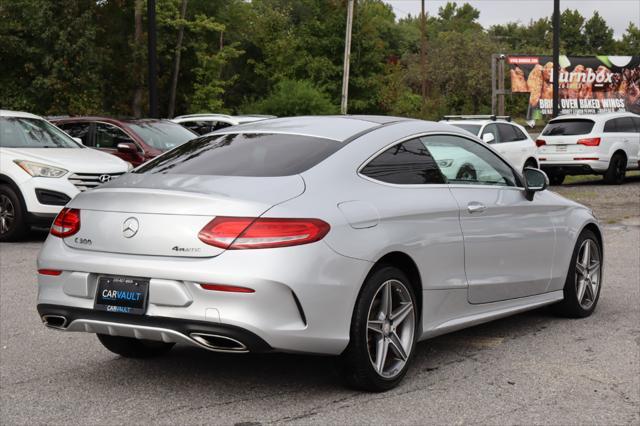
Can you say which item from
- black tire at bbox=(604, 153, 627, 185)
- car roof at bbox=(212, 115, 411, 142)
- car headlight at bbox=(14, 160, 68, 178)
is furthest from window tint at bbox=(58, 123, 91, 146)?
black tire at bbox=(604, 153, 627, 185)

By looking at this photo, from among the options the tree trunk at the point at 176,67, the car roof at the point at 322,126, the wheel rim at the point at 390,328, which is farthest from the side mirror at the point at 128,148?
the tree trunk at the point at 176,67

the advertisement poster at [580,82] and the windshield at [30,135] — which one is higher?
the advertisement poster at [580,82]

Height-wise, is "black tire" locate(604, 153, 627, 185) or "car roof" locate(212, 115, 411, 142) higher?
"car roof" locate(212, 115, 411, 142)

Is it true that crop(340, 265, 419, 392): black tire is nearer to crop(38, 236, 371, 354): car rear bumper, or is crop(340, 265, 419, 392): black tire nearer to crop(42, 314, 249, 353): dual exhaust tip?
crop(38, 236, 371, 354): car rear bumper

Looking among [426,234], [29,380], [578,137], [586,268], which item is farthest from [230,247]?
[578,137]

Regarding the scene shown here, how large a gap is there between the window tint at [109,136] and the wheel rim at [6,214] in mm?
3256

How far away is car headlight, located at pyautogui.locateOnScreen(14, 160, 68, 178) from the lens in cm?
1298

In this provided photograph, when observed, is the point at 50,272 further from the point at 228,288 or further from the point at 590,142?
the point at 590,142

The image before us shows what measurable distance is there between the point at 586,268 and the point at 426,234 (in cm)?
251

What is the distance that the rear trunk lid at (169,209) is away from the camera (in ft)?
16.6

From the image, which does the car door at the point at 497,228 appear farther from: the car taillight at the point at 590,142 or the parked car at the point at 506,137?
the car taillight at the point at 590,142

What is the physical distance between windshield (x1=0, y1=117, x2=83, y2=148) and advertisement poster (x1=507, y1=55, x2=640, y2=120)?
41672 mm

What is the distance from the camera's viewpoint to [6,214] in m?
13.2

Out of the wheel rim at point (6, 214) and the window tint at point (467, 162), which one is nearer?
the window tint at point (467, 162)
